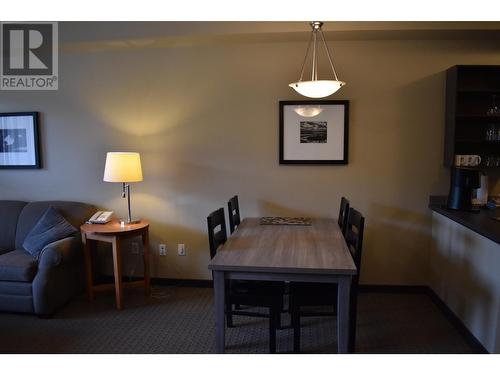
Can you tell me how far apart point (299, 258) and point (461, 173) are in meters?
1.61

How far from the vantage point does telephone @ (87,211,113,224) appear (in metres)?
2.98

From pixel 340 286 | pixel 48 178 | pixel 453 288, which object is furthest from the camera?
pixel 48 178

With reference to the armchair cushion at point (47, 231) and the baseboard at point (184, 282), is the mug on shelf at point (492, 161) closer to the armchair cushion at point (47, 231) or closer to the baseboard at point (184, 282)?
the baseboard at point (184, 282)

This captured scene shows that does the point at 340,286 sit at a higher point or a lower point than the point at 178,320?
higher

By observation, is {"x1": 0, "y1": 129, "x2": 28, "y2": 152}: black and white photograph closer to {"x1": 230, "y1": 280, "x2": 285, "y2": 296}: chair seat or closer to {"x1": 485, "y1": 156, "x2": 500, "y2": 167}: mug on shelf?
{"x1": 230, "y1": 280, "x2": 285, "y2": 296}: chair seat

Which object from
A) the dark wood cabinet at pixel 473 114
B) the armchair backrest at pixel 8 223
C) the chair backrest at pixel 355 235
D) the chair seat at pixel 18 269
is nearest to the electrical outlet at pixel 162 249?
the chair seat at pixel 18 269

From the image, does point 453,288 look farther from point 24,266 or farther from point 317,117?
point 24,266

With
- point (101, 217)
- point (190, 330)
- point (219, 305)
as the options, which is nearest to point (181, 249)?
point (101, 217)

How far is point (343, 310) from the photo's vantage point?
1754 mm

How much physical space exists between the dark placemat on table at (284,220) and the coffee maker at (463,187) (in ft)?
3.79

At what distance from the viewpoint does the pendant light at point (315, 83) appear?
2.11 m

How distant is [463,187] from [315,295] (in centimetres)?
151

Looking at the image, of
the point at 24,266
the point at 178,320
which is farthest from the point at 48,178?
the point at 178,320

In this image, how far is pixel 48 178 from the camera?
3332mm
